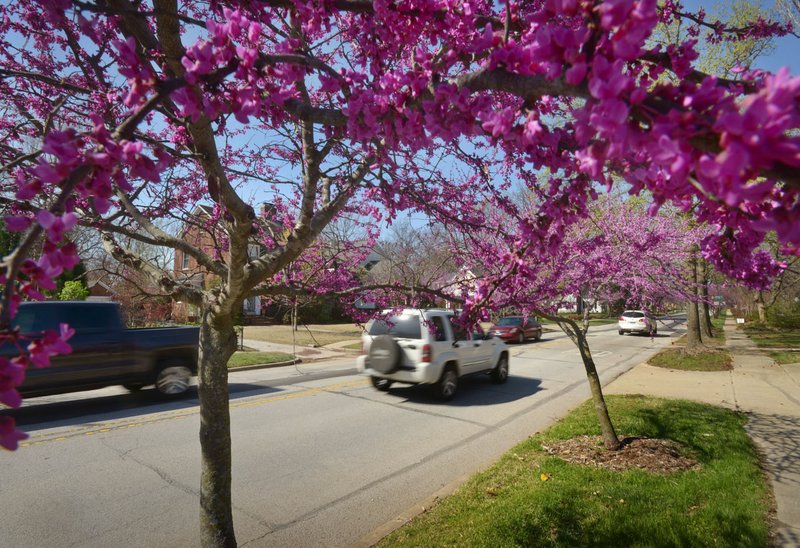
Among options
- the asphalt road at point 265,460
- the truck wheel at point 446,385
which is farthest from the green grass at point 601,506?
the truck wheel at point 446,385

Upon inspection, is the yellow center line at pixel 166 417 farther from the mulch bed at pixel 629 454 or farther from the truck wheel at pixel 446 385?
the mulch bed at pixel 629 454

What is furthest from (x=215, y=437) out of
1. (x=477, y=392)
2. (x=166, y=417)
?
(x=477, y=392)

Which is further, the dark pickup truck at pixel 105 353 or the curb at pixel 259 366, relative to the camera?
the curb at pixel 259 366

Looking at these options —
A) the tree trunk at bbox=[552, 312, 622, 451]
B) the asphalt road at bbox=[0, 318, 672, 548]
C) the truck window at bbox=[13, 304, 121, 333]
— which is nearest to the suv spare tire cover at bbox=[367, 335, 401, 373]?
the asphalt road at bbox=[0, 318, 672, 548]

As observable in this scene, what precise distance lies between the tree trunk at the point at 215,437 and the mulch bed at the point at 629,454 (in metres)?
4.12

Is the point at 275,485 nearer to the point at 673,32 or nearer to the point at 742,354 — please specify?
the point at 673,32

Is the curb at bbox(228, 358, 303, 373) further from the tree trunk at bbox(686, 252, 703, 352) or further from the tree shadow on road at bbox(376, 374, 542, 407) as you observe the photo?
the tree trunk at bbox(686, 252, 703, 352)

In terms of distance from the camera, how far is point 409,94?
6.22 feet

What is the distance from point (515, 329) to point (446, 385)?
14537mm

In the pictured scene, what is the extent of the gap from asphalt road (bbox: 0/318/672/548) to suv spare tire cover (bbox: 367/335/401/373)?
0.75m

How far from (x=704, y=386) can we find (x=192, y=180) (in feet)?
38.0

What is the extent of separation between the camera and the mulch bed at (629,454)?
17.4 feet

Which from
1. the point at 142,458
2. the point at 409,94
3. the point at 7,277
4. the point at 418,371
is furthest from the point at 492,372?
the point at 7,277

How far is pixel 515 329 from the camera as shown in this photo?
23.2 m
